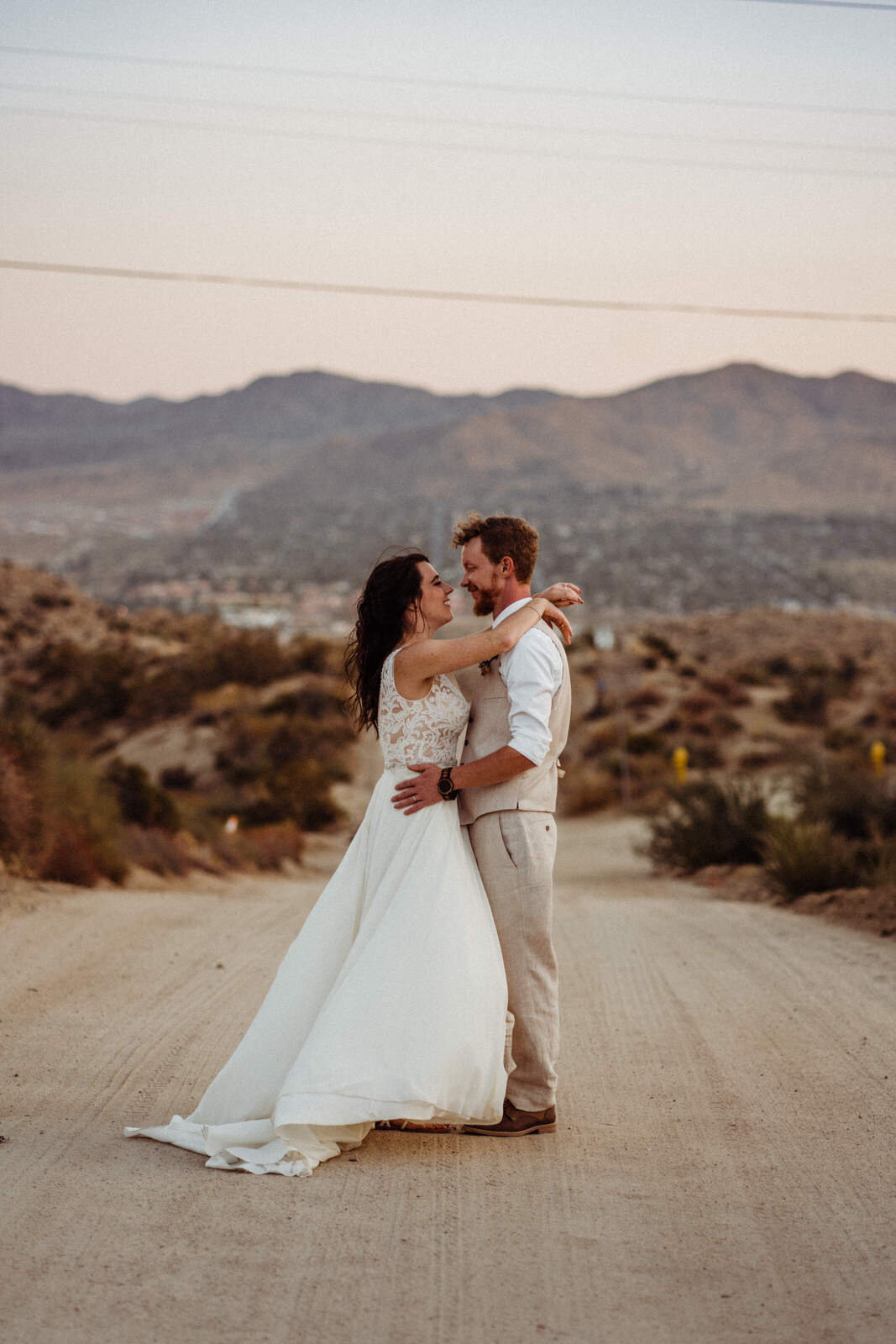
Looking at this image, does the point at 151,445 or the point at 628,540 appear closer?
the point at 628,540

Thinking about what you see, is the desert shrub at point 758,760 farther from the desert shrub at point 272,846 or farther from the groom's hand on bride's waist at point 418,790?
the groom's hand on bride's waist at point 418,790

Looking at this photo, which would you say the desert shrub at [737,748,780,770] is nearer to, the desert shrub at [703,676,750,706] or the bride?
the desert shrub at [703,676,750,706]

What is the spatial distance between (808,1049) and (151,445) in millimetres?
178536

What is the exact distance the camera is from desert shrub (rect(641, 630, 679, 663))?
50.0 meters

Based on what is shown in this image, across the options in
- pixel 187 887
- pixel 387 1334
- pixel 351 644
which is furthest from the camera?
pixel 187 887

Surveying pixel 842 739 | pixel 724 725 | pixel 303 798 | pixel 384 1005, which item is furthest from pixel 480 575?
pixel 724 725

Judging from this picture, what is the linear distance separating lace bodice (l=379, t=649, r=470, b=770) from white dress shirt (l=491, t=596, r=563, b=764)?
28cm

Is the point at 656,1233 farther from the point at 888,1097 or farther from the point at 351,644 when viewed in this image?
the point at 351,644

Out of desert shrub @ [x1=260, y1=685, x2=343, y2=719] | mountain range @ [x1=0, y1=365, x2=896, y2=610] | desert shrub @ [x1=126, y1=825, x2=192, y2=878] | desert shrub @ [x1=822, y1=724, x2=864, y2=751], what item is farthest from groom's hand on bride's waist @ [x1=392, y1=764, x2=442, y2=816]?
mountain range @ [x1=0, y1=365, x2=896, y2=610]

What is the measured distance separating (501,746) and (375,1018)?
123 centimetres

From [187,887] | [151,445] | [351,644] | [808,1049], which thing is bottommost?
[187,887]

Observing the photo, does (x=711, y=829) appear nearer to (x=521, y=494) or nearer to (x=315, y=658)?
(x=315, y=658)

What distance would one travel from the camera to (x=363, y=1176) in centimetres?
521

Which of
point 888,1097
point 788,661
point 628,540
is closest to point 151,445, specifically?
point 628,540
